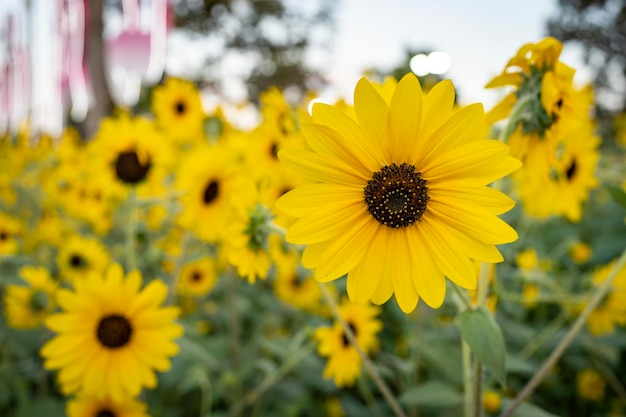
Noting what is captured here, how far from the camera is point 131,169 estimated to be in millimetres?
2186

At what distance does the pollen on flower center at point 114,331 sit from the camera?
1591 millimetres

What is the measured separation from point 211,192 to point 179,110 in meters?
1.13

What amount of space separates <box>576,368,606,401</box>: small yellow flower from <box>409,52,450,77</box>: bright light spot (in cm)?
157

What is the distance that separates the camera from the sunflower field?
87 centimetres

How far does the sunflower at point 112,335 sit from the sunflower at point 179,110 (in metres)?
1.50

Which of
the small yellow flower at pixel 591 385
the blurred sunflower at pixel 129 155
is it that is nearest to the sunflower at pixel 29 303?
the blurred sunflower at pixel 129 155

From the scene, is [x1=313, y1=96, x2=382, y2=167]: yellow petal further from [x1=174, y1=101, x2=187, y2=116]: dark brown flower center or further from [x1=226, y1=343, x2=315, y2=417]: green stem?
[x1=174, y1=101, x2=187, y2=116]: dark brown flower center

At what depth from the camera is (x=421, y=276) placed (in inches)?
34.2

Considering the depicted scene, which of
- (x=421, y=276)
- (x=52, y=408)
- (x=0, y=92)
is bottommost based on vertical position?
(x=52, y=408)

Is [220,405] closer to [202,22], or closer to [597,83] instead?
[202,22]

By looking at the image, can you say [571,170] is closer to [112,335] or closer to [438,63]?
[438,63]

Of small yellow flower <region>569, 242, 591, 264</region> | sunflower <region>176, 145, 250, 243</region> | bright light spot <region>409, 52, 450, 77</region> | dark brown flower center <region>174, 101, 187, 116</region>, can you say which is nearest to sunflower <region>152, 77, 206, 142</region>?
dark brown flower center <region>174, 101, 187, 116</region>

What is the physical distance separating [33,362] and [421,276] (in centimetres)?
184

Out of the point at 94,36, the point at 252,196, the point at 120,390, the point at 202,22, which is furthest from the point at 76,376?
the point at 202,22
